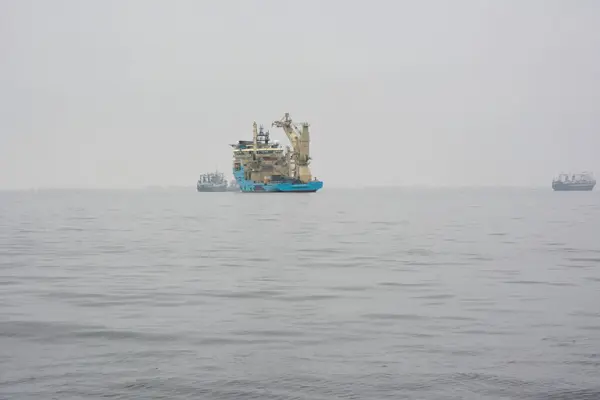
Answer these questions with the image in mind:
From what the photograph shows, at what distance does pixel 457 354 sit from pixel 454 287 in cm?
998

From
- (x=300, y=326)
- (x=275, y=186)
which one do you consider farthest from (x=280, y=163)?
(x=300, y=326)

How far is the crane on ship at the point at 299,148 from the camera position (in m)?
182

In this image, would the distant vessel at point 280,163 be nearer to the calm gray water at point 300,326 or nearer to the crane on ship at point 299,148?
the crane on ship at point 299,148

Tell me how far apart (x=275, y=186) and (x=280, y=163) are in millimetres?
6073

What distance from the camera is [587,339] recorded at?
16047 mm

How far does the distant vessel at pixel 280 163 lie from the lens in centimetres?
18362

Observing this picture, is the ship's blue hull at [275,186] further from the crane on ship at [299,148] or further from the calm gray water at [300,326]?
the calm gray water at [300,326]

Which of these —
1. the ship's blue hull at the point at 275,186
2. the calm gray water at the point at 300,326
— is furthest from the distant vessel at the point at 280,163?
the calm gray water at the point at 300,326

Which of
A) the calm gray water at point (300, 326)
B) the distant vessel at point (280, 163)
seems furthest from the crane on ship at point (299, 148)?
the calm gray water at point (300, 326)

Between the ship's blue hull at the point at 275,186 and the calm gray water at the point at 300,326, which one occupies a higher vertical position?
the ship's blue hull at the point at 275,186

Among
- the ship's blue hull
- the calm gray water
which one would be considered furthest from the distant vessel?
the calm gray water

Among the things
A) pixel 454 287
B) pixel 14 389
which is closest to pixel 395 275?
pixel 454 287

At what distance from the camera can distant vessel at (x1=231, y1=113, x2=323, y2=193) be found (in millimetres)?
183625

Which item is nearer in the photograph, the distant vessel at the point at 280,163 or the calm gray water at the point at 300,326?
the calm gray water at the point at 300,326
